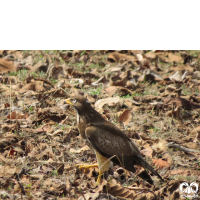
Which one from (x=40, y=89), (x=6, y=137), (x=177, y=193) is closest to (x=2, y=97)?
(x=40, y=89)

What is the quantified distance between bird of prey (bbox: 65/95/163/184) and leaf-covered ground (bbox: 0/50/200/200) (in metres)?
0.22

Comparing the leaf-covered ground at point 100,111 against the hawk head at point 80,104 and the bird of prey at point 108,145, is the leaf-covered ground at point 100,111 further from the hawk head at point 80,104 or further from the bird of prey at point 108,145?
the hawk head at point 80,104

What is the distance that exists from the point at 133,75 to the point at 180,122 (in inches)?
76.0

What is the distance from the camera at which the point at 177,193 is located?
3.76 m

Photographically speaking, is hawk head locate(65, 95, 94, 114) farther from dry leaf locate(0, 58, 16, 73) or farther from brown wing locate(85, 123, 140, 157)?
dry leaf locate(0, 58, 16, 73)

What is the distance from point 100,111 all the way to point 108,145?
5.36 ft

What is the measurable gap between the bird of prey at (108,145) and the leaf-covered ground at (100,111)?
22cm

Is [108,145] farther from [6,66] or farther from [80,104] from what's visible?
[6,66]

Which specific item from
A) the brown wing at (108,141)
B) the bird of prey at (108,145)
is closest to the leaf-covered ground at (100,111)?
the bird of prey at (108,145)

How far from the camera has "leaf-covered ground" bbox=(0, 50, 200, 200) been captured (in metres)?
3.94

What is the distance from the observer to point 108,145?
4.02 meters

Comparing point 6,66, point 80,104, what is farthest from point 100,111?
point 6,66

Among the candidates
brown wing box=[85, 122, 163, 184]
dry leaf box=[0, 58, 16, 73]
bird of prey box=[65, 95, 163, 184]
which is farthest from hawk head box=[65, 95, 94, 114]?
dry leaf box=[0, 58, 16, 73]

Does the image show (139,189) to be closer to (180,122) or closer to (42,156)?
(42,156)
